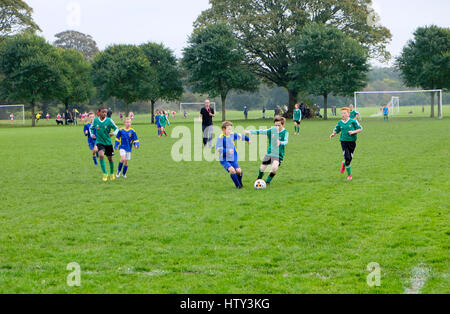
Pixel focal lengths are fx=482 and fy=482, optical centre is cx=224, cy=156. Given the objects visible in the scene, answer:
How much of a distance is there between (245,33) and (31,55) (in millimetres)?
26524

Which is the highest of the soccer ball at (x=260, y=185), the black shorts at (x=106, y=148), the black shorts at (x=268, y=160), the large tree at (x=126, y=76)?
the large tree at (x=126, y=76)

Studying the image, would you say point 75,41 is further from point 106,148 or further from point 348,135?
point 348,135

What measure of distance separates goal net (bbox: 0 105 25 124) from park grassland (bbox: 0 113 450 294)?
5178 cm

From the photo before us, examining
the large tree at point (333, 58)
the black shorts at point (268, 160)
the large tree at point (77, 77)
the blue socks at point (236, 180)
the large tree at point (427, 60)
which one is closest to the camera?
the blue socks at point (236, 180)

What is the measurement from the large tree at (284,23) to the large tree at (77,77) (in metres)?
19.9

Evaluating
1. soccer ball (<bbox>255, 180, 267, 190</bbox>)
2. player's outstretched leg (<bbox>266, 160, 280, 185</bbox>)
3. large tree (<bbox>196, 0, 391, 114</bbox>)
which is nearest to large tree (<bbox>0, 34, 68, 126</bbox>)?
large tree (<bbox>196, 0, 391, 114</bbox>)

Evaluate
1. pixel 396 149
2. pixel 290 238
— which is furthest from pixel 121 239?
pixel 396 149

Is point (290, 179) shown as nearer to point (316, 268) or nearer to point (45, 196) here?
point (45, 196)

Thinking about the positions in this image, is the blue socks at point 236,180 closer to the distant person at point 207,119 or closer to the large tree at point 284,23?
the distant person at point 207,119

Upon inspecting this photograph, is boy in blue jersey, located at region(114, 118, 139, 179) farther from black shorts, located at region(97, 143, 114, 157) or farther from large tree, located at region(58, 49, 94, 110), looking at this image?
large tree, located at region(58, 49, 94, 110)

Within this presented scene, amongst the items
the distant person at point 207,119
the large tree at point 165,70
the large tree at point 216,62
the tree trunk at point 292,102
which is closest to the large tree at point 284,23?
the tree trunk at point 292,102

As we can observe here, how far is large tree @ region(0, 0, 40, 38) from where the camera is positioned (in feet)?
239

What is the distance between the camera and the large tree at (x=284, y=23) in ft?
189

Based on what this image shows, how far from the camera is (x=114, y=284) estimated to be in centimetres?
558
